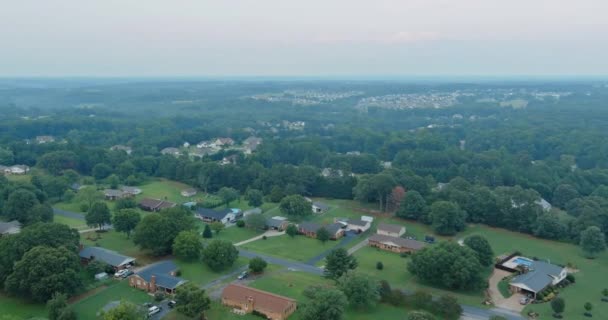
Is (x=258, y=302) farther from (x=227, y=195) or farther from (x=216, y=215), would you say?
(x=227, y=195)

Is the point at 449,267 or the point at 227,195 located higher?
the point at 449,267

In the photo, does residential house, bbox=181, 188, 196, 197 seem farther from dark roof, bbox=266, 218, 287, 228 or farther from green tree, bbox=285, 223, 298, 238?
green tree, bbox=285, 223, 298, 238

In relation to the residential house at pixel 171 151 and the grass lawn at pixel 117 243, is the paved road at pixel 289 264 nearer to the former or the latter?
the grass lawn at pixel 117 243

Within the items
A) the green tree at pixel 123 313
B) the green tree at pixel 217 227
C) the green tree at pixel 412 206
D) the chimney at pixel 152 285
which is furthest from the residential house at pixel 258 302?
the green tree at pixel 412 206

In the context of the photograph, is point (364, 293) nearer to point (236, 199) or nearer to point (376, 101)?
point (236, 199)

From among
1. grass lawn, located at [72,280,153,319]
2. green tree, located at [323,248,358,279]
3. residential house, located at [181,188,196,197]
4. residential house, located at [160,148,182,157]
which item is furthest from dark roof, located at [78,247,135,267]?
residential house, located at [160,148,182,157]

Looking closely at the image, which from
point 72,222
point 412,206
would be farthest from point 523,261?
point 72,222

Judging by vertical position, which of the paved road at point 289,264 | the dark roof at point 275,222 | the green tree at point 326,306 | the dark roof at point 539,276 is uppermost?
the green tree at point 326,306
